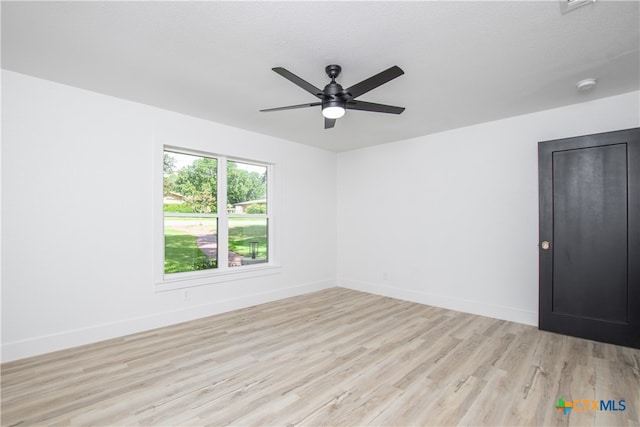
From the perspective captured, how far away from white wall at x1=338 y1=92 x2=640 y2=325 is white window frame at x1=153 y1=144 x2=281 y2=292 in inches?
62.3

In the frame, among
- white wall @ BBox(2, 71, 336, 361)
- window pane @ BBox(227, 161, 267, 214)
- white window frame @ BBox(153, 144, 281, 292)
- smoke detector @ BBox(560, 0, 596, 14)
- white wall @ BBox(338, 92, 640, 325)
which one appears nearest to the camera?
smoke detector @ BBox(560, 0, 596, 14)

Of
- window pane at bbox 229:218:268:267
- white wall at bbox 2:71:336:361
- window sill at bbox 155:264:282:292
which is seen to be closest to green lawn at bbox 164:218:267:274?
window pane at bbox 229:218:268:267

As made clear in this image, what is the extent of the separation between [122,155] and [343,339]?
3183 mm

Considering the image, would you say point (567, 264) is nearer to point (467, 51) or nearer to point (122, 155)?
point (467, 51)

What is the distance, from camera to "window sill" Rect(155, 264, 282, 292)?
373 cm

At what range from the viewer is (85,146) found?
3.16m

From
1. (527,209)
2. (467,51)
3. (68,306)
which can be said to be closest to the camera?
(467,51)

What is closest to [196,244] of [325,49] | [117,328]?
[117,328]

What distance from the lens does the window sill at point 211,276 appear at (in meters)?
3.73

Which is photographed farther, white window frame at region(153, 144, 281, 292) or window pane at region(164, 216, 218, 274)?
window pane at region(164, 216, 218, 274)

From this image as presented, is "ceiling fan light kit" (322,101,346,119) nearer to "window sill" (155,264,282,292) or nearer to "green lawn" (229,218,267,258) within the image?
"green lawn" (229,218,267,258)

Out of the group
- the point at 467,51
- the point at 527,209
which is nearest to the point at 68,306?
the point at 467,51

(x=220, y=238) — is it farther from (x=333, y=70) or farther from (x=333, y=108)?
(x=333, y=70)

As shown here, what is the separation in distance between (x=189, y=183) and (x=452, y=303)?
13.4 ft
